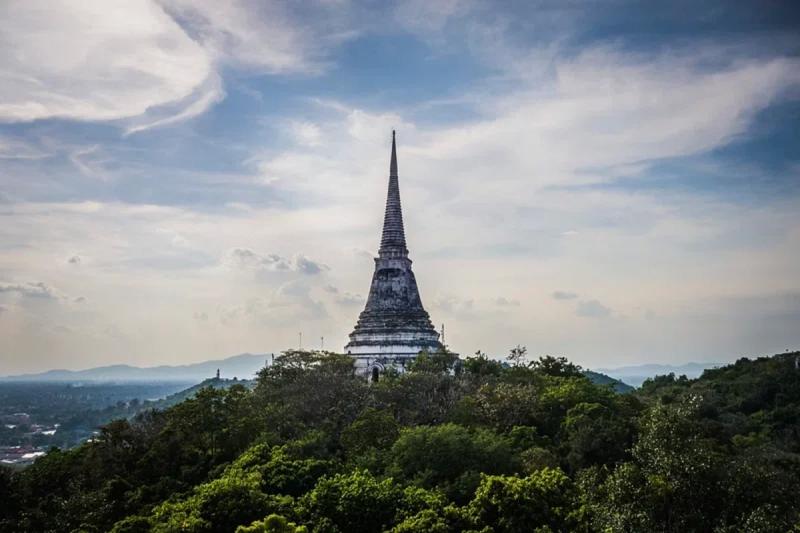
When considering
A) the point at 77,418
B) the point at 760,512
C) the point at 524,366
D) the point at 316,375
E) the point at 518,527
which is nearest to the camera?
the point at 760,512

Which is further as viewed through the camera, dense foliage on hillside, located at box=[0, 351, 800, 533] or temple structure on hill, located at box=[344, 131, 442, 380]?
temple structure on hill, located at box=[344, 131, 442, 380]

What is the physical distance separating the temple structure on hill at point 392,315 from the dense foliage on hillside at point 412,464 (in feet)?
24.4

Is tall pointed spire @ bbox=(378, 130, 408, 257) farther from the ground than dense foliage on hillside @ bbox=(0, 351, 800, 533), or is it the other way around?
tall pointed spire @ bbox=(378, 130, 408, 257)

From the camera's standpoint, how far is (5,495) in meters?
33.5

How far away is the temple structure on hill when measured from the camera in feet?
203

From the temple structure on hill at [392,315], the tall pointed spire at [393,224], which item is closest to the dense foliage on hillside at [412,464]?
the temple structure on hill at [392,315]

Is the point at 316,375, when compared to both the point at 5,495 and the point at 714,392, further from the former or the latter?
the point at 714,392

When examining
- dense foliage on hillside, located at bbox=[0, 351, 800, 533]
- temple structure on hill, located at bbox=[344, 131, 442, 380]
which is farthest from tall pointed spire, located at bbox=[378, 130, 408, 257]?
dense foliage on hillside, located at bbox=[0, 351, 800, 533]

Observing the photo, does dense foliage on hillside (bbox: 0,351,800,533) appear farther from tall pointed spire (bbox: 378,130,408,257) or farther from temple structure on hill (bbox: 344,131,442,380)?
tall pointed spire (bbox: 378,130,408,257)

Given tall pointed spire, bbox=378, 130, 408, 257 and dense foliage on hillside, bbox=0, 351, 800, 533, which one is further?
tall pointed spire, bbox=378, 130, 408, 257

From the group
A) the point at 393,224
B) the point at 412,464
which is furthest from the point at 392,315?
the point at 412,464

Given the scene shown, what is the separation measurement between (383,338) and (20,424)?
6261 inches

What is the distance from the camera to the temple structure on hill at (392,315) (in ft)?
203

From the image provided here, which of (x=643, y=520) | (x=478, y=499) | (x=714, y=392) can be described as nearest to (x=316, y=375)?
(x=478, y=499)
